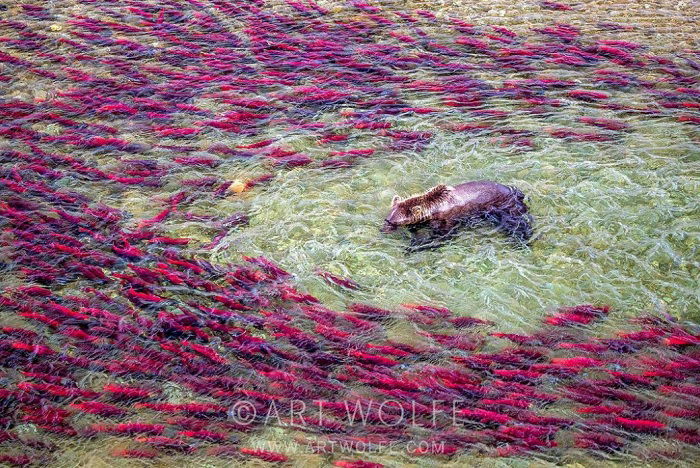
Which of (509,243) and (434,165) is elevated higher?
(434,165)

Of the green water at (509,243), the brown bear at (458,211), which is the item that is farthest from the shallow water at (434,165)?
the brown bear at (458,211)

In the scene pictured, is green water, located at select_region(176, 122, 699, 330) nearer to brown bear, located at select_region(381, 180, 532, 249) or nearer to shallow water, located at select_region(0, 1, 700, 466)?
shallow water, located at select_region(0, 1, 700, 466)

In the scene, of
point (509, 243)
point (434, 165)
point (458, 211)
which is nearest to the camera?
point (509, 243)

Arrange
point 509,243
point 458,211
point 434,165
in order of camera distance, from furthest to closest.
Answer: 1. point 434,165
2. point 458,211
3. point 509,243

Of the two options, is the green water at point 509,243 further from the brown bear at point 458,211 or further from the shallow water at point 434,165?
the brown bear at point 458,211

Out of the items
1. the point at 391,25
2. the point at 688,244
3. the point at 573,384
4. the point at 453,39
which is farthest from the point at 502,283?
the point at 391,25

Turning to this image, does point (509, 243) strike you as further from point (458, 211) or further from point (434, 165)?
point (434, 165)

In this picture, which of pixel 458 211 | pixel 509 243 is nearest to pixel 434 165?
pixel 458 211
